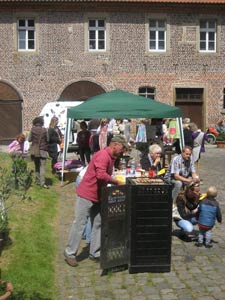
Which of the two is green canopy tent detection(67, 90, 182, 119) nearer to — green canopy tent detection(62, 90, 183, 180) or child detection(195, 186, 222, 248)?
green canopy tent detection(62, 90, 183, 180)

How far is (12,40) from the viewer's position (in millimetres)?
28391

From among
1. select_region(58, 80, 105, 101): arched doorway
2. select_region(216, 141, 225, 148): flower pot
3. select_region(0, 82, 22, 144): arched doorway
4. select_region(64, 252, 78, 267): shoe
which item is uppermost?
select_region(58, 80, 105, 101): arched doorway

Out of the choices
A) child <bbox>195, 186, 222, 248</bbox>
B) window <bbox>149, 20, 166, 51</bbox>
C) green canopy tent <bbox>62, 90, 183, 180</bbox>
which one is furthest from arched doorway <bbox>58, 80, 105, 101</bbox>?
child <bbox>195, 186, 222, 248</bbox>

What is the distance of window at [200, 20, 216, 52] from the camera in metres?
29.6

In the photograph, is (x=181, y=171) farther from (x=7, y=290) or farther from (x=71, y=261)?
(x=7, y=290)

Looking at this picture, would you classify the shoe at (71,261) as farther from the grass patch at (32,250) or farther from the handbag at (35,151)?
the handbag at (35,151)

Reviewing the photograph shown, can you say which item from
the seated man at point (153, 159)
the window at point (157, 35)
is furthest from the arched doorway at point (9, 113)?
the seated man at point (153, 159)

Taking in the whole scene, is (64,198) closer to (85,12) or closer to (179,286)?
(179,286)

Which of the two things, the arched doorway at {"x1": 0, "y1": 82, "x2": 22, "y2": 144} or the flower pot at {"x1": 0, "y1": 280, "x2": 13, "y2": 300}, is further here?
the arched doorway at {"x1": 0, "y1": 82, "x2": 22, "y2": 144}

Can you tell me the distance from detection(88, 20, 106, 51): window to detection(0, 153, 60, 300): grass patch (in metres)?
17.7

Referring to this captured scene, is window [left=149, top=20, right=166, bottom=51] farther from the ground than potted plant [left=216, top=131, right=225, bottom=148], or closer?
farther from the ground

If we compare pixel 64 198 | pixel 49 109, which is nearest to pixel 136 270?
A: pixel 64 198

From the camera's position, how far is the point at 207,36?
29.7 metres

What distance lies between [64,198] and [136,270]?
6034mm
